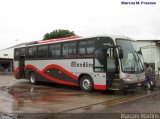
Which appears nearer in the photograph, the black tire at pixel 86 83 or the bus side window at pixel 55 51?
the black tire at pixel 86 83

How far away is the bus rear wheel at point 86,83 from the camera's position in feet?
52.7

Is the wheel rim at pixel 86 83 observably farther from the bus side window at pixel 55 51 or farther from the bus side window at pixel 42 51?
the bus side window at pixel 42 51

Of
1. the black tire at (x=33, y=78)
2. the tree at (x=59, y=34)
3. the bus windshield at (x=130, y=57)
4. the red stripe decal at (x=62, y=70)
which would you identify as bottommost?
the black tire at (x=33, y=78)

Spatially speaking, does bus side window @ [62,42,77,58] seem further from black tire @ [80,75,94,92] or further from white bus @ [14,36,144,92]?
black tire @ [80,75,94,92]

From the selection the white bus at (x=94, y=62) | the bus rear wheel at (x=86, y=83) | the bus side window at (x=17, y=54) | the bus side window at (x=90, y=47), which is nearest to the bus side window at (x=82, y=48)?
the white bus at (x=94, y=62)

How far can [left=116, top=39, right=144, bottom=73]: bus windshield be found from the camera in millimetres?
14852

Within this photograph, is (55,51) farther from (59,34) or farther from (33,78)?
(59,34)

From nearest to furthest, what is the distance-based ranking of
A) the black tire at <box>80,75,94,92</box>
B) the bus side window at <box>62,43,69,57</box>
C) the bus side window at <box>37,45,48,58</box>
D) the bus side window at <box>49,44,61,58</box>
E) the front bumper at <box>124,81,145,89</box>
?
1. the front bumper at <box>124,81,145,89</box>
2. the black tire at <box>80,75,94,92</box>
3. the bus side window at <box>62,43,69,57</box>
4. the bus side window at <box>49,44,61,58</box>
5. the bus side window at <box>37,45,48,58</box>

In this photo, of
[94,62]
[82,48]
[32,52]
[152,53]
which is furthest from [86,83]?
[152,53]

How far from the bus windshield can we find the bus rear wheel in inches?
92.5

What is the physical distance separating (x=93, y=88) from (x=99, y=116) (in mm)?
6708

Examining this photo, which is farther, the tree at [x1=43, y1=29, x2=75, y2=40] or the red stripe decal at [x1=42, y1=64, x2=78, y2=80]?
the tree at [x1=43, y1=29, x2=75, y2=40]

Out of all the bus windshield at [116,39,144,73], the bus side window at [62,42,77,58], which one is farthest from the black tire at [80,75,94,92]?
the bus windshield at [116,39,144,73]

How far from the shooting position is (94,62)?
15.6m
